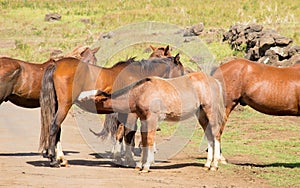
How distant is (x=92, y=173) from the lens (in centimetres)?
1045

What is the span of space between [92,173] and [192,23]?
32.3 m

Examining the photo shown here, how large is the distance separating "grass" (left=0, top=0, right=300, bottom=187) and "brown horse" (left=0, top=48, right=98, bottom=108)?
3.99m

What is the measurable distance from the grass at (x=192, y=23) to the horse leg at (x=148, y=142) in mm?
1639

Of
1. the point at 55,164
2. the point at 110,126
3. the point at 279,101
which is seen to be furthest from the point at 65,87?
the point at 279,101

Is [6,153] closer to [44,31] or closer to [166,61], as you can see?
[166,61]

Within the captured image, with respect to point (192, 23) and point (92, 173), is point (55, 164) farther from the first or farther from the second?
point (192, 23)

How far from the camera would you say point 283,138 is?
16.1m

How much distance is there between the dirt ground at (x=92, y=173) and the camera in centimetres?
962

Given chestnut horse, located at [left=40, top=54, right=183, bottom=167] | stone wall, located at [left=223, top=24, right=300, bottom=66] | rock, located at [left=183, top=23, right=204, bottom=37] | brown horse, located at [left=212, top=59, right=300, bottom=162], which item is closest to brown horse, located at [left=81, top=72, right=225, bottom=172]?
chestnut horse, located at [left=40, top=54, right=183, bottom=167]

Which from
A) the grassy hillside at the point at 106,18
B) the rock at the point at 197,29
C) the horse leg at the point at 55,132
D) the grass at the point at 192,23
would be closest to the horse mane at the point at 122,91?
the horse leg at the point at 55,132

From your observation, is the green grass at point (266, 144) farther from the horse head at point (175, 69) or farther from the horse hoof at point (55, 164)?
the horse hoof at point (55, 164)

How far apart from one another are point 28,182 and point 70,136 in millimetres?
6664

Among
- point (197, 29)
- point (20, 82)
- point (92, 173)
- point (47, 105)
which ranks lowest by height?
point (92, 173)

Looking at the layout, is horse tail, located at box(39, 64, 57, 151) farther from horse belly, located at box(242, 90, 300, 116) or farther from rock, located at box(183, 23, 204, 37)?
rock, located at box(183, 23, 204, 37)
